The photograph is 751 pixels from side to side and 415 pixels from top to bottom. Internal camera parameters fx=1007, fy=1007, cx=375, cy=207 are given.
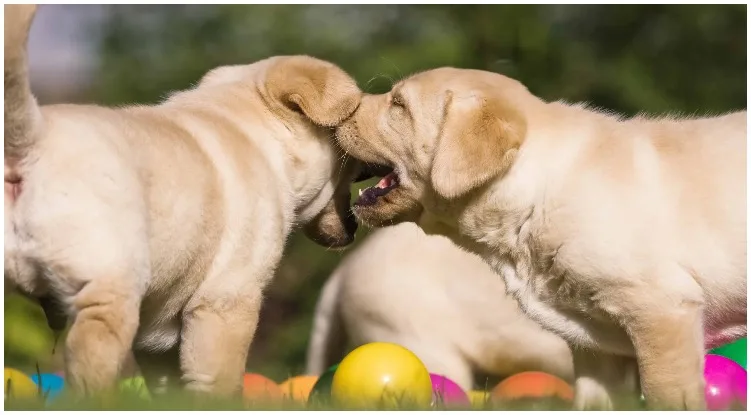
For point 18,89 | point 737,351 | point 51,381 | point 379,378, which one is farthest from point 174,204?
point 737,351

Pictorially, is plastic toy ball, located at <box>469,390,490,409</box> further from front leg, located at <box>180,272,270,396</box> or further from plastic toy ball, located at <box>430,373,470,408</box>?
front leg, located at <box>180,272,270,396</box>

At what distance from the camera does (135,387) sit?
455 centimetres

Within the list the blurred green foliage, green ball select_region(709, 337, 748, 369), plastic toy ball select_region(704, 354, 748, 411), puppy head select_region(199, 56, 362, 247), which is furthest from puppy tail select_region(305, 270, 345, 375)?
the blurred green foliage

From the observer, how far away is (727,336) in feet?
16.2

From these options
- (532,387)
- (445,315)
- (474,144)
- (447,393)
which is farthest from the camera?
(445,315)

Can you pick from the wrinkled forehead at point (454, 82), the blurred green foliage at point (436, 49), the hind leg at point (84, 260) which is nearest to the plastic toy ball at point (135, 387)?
the hind leg at point (84, 260)

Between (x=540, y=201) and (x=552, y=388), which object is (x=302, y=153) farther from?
(x=552, y=388)

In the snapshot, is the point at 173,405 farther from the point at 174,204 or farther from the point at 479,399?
the point at 479,399

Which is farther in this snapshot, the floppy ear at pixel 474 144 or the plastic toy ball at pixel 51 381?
the plastic toy ball at pixel 51 381

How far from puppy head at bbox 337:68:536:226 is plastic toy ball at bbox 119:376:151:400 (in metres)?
1.34

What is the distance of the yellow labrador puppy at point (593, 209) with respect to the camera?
4.25 metres

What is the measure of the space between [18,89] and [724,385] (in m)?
3.51

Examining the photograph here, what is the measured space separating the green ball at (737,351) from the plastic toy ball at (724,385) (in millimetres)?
588

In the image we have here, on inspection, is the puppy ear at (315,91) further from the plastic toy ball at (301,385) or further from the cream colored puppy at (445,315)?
the plastic toy ball at (301,385)
